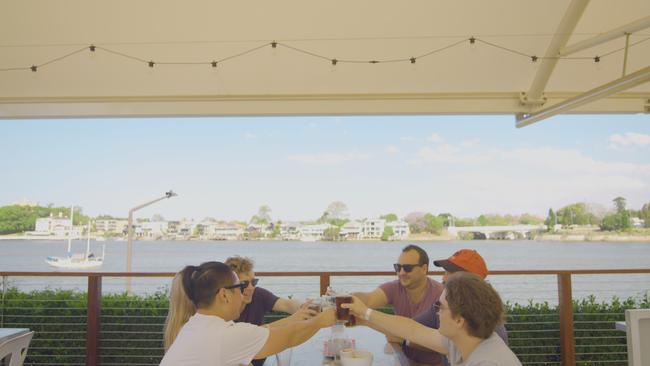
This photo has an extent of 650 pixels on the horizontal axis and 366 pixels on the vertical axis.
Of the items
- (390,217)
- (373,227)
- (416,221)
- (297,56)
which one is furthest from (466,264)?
(390,217)

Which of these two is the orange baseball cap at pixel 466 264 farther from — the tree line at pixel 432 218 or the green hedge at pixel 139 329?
the tree line at pixel 432 218

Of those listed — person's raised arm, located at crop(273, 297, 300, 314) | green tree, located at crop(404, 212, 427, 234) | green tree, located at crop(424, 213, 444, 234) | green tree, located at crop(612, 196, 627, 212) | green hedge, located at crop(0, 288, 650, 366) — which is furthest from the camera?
green tree, located at crop(424, 213, 444, 234)

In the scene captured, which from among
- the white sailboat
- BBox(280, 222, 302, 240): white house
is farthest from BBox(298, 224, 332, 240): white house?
the white sailboat

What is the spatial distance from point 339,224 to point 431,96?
30.1 m

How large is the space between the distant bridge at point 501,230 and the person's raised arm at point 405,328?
29.6 m

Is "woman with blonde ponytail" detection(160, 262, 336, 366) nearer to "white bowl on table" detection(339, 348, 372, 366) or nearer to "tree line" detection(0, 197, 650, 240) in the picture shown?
"white bowl on table" detection(339, 348, 372, 366)

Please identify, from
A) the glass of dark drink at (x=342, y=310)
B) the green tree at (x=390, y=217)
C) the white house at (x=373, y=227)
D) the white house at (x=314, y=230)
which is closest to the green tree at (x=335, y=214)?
the white house at (x=314, y=230)

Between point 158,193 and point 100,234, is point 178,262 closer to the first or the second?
point 158,193

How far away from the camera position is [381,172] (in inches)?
1455

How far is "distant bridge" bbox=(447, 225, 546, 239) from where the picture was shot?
105ft

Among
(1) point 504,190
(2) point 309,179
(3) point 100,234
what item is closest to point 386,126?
(2) point 309,179

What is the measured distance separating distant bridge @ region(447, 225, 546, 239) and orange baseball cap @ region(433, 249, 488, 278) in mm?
29307

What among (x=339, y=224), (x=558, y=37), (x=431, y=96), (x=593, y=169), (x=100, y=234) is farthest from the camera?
(x=100, y=234)

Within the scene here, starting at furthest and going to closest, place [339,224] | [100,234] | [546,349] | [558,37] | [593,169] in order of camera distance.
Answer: [100,234]
[593,169]
[339,224]
[546,349]
[558,37]
